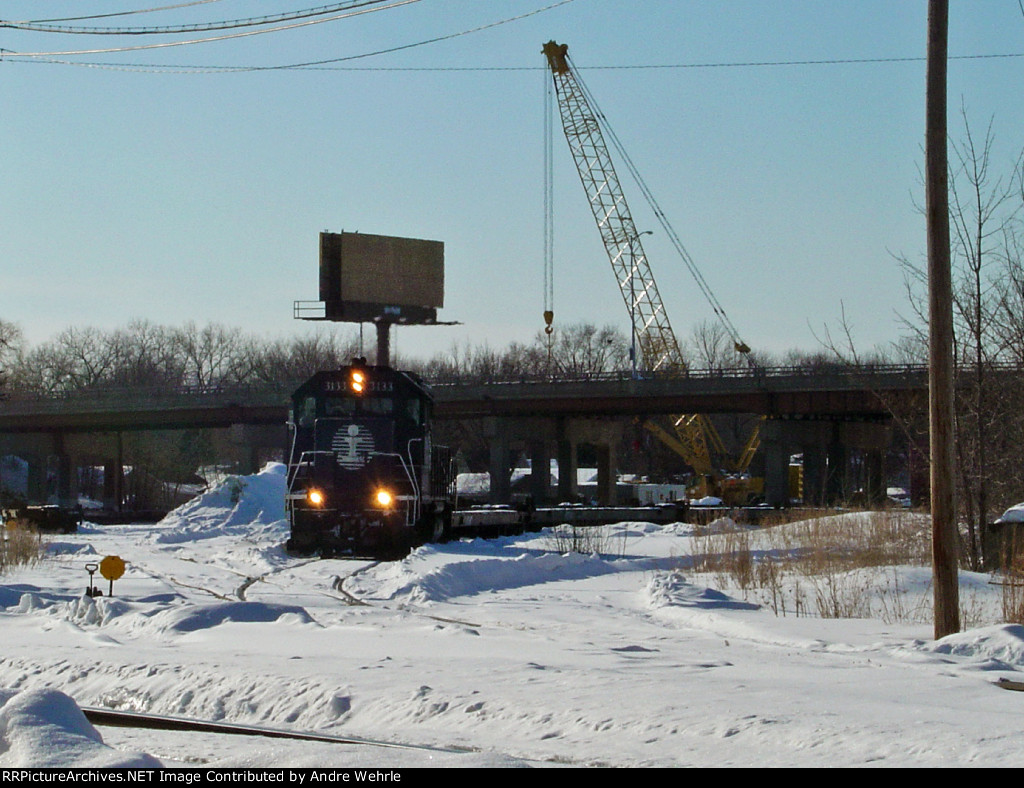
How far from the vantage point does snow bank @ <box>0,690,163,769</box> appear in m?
5.79

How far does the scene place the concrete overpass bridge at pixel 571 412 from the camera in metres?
56.2

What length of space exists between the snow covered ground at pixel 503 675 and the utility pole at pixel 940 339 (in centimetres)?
66

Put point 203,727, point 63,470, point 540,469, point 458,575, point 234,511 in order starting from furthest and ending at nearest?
point 63,470
point 540,469
point 234,511
point 458,575
point 203,727

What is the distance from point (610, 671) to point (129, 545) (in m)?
23.2

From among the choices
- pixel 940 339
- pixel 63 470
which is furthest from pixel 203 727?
pixel 63 470

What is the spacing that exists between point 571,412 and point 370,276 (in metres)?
27.1

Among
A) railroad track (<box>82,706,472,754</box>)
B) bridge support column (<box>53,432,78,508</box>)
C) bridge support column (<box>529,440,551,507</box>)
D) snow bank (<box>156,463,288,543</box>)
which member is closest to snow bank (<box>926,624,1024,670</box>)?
railroad track (<box>82,706,472,754</box>)

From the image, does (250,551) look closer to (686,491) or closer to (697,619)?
(697,619)

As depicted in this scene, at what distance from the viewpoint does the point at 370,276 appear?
281ft

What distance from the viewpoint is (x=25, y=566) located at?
20422mm

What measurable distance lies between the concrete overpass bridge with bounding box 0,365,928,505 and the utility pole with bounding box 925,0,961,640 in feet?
121

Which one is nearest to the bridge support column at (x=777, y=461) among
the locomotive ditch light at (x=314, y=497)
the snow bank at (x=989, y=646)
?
the locomotive ditch light at (x=314, y=497)

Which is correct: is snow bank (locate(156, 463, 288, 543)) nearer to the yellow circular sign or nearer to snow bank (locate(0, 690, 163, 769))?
the yellow circular sign

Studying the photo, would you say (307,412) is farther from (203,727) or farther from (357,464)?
(203,727)
